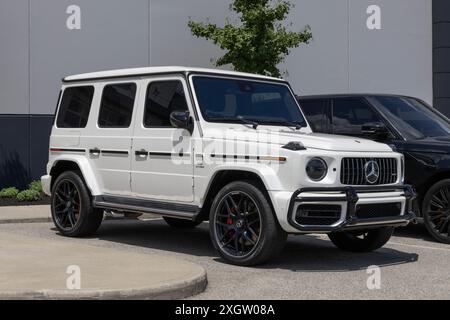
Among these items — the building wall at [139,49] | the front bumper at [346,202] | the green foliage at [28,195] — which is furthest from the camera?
the building wall at [139,49]

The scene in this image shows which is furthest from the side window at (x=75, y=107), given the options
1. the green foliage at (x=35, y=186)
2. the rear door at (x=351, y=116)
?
the green foliage at (x=35, y=186)

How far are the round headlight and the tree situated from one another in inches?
321

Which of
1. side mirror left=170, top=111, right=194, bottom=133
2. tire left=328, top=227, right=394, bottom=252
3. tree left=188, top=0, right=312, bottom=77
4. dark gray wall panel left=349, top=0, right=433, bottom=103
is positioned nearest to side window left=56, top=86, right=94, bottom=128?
side mirror left=170, top=111, right=194, bottom=133

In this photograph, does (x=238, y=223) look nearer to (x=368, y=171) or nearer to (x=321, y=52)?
(x=368, y=171)

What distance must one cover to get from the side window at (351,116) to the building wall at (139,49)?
22.5 feet

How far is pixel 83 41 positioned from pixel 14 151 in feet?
9.09

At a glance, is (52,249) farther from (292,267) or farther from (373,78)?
(373,78)

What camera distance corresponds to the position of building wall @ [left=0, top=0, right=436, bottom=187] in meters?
15.0

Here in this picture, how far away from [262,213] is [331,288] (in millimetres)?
1072

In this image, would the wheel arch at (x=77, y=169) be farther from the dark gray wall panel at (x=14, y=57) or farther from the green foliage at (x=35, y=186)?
the dark gray wall panel at (x=14, y=57)

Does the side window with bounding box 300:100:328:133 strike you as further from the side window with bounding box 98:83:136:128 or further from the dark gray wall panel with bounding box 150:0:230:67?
the dark gray wall panel with bounding box 150:0:230:67

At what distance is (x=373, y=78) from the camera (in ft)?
65.2

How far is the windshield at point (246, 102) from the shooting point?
8.28 metres

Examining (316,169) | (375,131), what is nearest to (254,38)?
(375,131)
